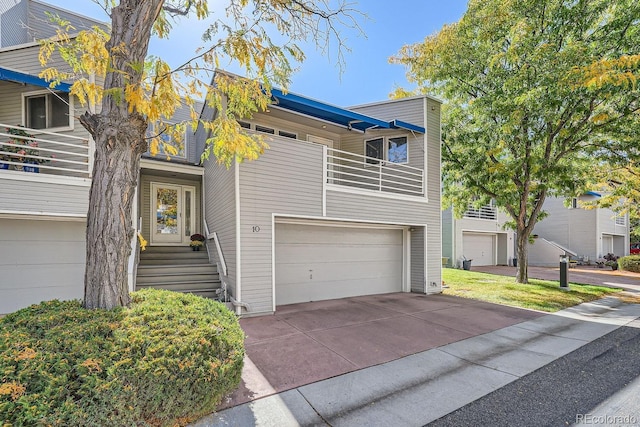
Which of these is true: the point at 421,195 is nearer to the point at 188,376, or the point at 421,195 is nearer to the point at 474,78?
the point at 474,78

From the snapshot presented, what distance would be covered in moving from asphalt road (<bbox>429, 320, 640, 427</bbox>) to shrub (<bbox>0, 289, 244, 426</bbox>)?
2.48m

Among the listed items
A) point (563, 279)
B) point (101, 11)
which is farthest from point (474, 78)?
point (101, 11)

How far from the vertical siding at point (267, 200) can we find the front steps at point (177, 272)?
5.46 ft

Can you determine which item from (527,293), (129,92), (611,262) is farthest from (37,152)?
(611,262)

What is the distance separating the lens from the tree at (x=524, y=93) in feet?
29.0

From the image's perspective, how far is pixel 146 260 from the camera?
8.93m

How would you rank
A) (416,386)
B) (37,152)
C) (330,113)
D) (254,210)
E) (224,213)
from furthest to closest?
(330,113) → (224,213) → (37,152) → (254,210) → (416,386)

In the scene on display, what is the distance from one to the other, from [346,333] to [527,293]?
26.6ft

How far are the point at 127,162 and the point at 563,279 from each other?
14.5 meters

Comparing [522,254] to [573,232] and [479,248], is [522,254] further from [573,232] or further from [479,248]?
[573,232]

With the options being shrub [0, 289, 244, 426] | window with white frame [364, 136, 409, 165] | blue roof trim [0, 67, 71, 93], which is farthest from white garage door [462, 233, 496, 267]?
blue roof trim [0, 67, 71, 93]

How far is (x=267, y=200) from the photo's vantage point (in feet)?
24.0

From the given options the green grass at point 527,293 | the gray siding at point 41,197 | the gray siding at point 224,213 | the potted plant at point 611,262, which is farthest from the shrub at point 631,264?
the gray siding at point 41,197

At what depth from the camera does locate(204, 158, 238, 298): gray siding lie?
23.6 ft
